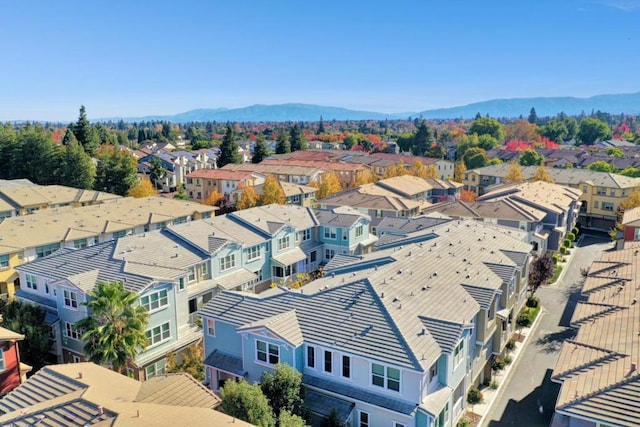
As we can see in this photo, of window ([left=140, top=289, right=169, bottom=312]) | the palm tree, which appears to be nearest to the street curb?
the palm tree

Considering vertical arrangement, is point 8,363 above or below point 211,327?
below

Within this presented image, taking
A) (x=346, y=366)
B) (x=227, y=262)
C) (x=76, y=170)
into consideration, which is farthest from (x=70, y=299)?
(x=76, y=170)

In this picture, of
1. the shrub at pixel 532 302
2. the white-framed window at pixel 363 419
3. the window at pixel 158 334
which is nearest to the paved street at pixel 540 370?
the shrub at pixel 532 302

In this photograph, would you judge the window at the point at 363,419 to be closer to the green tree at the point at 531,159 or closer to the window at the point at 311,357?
the window at the point at 311,357

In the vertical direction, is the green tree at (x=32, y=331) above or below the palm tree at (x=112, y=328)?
below

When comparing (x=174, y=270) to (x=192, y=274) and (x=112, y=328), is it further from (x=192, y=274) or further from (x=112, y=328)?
(x=112, y=328)
